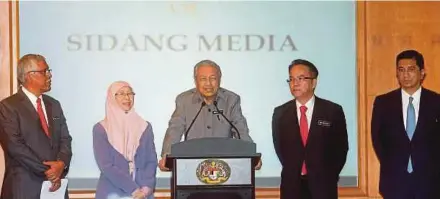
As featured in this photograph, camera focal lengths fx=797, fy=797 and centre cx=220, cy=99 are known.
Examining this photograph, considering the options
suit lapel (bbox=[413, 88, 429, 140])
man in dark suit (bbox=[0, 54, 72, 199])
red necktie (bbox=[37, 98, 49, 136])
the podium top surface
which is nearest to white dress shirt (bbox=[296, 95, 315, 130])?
suit lapel (bbox=[413, 88, 429, 140])

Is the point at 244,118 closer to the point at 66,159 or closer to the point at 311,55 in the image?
the point at 311,55

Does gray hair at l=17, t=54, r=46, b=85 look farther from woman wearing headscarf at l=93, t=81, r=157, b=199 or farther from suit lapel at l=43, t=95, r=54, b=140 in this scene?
woman wearing headscarf at l=93, t=81, r=157, b=199

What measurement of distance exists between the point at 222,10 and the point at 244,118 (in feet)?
2.56

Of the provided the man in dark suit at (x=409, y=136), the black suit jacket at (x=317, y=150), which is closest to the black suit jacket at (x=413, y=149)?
the man in dark suit at (x=409, y=136)

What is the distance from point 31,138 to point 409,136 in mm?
2371

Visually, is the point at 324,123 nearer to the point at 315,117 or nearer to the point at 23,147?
the point at 315,117

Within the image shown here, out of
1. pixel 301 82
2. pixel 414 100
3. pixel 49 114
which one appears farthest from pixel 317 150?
pixel 49 114

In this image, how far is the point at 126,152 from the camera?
5262 millimetres

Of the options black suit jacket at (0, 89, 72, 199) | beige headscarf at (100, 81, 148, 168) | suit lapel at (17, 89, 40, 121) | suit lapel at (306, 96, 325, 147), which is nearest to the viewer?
black suit jacket at (0, 89, 72, 199)

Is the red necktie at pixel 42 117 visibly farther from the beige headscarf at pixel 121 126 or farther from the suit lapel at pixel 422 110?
the suit lapel at pixel 422 110

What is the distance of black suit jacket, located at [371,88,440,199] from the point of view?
5008 mm

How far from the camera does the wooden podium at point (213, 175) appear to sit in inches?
171

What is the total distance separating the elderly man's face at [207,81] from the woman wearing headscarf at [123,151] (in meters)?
0.46

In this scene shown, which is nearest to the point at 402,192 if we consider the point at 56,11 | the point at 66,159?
the point at 66,159
